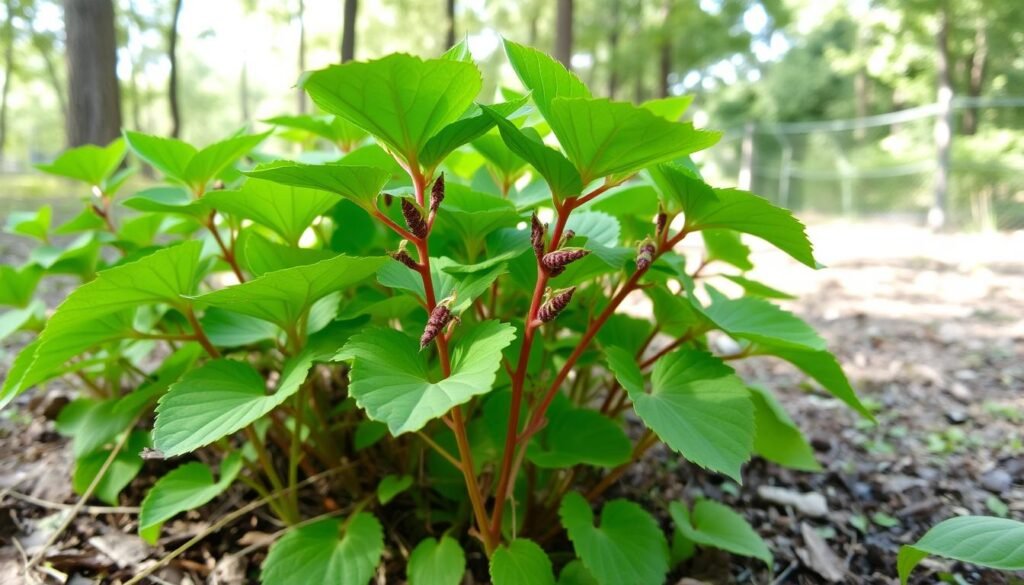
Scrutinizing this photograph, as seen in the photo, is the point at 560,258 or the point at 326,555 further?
the point at 326,555

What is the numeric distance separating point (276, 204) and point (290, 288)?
224 mm

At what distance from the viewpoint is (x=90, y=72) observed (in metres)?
5.40

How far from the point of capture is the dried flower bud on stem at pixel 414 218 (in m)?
0.65

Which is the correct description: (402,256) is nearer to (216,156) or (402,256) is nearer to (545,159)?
(545,159)

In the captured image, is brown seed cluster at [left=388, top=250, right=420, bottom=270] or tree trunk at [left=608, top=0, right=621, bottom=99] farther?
tree trunk at [left=608, top=0, right=621, bottom=99]

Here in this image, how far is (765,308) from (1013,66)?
19.3 metres

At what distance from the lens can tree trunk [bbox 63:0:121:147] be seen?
5324 millimetres

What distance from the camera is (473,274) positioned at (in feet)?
2.56

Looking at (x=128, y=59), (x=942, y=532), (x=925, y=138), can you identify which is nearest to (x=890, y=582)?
(x=942, y=532)

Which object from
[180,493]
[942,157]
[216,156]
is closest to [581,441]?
[180,493]

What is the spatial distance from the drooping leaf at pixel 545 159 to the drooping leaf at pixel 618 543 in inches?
22.1

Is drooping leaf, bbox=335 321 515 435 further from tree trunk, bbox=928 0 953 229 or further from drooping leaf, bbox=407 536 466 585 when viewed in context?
tree trunk, bbox=928 0 953 229

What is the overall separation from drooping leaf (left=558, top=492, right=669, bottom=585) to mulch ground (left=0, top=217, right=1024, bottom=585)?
0.54ft

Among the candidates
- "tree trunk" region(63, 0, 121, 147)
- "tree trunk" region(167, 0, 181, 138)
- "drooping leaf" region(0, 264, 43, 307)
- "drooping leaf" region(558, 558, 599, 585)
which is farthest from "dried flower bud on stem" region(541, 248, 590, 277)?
"tree trunk" region(167, 0, 181, 138)
